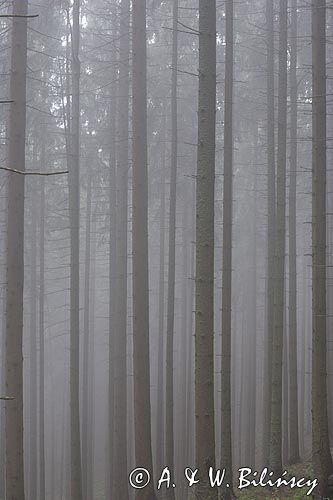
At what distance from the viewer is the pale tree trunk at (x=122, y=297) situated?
43.8 ft

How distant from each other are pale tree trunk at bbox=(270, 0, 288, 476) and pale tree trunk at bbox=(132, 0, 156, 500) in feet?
7.90

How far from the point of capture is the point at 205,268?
772 centimetres

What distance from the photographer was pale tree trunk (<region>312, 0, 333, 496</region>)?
911cm

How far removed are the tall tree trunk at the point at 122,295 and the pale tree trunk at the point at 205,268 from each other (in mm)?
4887

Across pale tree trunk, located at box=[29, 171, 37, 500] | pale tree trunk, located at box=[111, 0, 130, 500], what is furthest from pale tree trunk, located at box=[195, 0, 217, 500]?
pale tree trunk, located at box=[29, 171, 37, 500]

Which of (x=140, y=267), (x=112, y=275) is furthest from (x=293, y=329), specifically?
(x=140, y=267)

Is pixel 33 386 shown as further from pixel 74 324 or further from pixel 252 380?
pixel 74 324

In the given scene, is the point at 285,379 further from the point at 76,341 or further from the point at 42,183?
the point at 42,183

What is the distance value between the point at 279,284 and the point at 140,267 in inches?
108

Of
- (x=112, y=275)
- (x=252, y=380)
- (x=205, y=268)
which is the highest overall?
(x=205, y=268)

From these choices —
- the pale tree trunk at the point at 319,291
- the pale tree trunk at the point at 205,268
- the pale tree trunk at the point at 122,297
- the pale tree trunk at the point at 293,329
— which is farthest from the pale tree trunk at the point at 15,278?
the pale tree trunk at the point at 293,329
